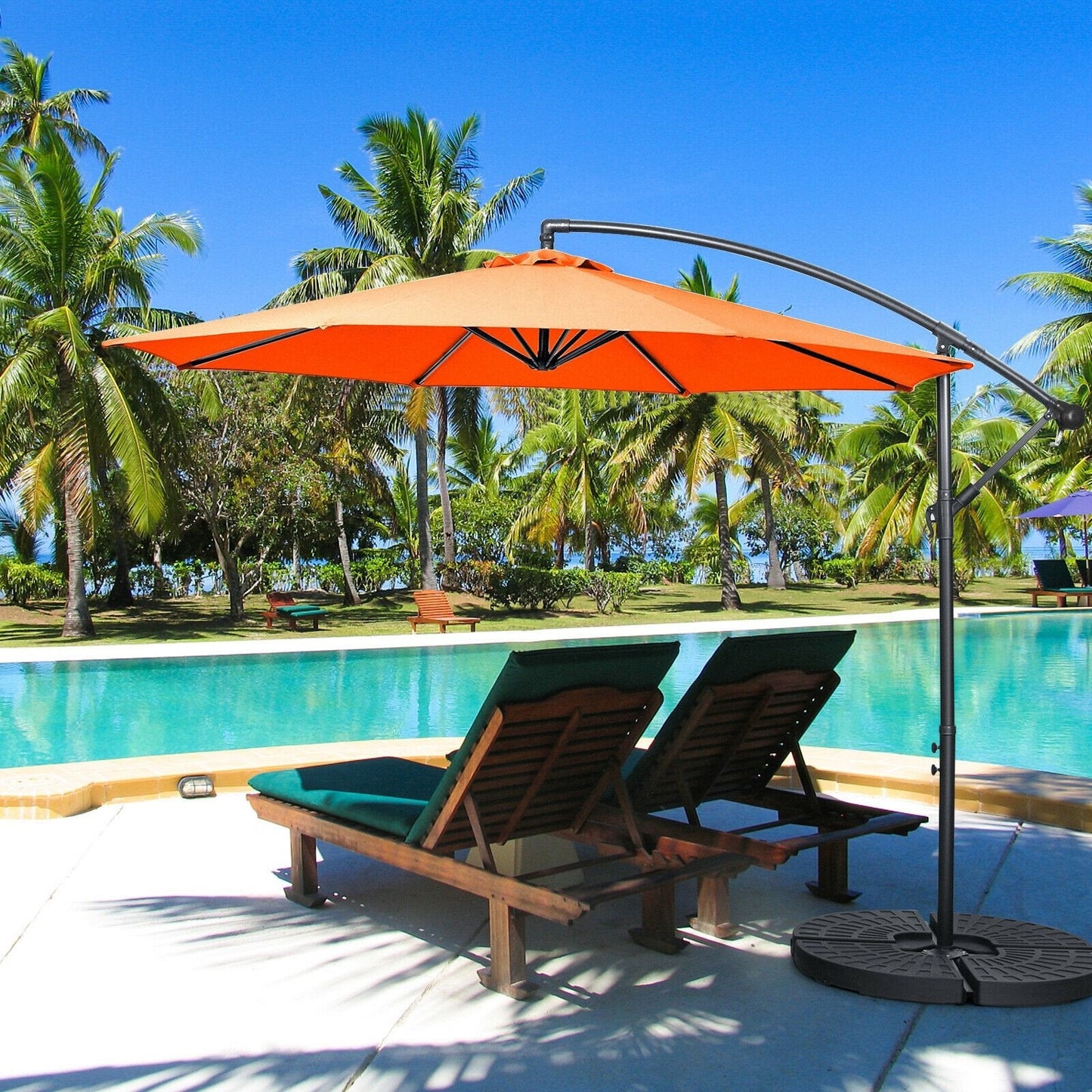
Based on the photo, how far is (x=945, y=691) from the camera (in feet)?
10.9

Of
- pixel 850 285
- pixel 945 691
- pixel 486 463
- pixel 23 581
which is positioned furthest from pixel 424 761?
pixel 486 463

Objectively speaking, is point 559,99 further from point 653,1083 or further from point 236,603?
point 653,1083

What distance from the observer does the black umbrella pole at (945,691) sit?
10.7 ft

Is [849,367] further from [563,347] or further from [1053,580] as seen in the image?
[1053,580]

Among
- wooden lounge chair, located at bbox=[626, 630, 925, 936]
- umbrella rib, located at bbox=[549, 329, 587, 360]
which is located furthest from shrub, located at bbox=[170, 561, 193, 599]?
wooden lounge chair, located at bbox=[626, 630, 925, 936]

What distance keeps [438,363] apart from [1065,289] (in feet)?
73.3

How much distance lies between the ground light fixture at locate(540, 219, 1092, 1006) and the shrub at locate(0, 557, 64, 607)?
2380 centimetres

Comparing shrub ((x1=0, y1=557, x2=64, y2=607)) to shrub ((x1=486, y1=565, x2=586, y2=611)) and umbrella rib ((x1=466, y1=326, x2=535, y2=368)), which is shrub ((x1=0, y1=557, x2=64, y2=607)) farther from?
umbrella rib ((x1=466, y1=326, x2=535, y2=368))

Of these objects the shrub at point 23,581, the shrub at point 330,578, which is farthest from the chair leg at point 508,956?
the shrub at point 330,578

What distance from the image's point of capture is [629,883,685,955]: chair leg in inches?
142

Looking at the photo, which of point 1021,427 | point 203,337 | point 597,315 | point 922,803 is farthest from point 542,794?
point 1021,427

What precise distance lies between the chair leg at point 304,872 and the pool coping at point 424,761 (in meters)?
1.87

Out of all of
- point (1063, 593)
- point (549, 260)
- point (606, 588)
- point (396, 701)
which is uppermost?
point (549, 260)

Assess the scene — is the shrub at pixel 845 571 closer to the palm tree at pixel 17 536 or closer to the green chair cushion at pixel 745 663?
the palm tree at pixel 17 536
